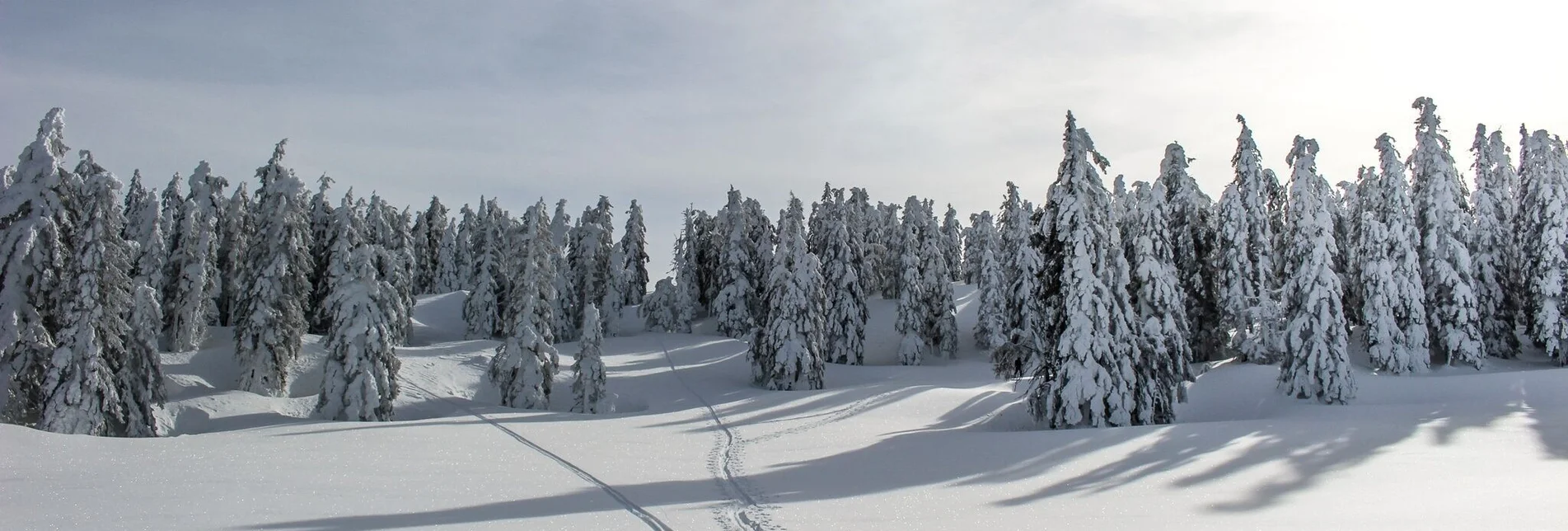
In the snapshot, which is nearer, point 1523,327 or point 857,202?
point 1523,327

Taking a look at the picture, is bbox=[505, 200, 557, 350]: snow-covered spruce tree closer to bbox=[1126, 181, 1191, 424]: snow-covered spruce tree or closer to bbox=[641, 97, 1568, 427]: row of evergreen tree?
bbox=[641, 97, 1568, 427]: row of evergreen tree

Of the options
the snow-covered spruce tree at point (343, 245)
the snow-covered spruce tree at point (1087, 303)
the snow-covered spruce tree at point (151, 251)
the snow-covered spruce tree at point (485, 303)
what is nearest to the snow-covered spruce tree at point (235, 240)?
the snow-covered spruce tree at point (151, 251)

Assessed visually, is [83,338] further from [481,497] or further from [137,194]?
[137,194]

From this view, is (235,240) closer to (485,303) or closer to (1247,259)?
(485,303)

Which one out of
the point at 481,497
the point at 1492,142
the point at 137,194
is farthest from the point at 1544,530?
the point at 137,194

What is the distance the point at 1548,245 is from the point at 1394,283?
857 cm

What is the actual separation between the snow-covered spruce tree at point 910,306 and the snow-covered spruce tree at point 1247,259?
18.6m

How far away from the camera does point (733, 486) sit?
16812 millimetres

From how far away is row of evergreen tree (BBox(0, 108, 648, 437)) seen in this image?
2545 centimetres

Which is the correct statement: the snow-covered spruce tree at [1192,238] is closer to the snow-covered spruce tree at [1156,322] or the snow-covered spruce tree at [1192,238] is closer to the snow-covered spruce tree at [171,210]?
the snow-covered spruce tree at [1156,322]

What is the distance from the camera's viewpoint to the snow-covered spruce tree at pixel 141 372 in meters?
27.7

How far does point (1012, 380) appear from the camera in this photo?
45.1 m

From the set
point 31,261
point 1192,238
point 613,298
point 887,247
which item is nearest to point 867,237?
point 887,247

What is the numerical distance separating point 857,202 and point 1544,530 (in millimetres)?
68767
